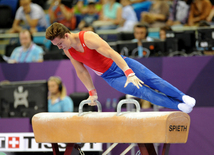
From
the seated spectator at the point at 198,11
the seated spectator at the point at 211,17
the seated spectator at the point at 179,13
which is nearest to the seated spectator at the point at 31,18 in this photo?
the seated spectator at the point at 179,13

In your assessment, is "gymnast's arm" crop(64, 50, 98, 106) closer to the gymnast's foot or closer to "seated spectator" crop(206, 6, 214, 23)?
the gymnast's foot

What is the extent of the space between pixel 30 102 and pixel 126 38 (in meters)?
2.98

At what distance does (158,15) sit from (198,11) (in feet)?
3.17

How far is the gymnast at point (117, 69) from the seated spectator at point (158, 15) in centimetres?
419

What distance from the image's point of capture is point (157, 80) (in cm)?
335

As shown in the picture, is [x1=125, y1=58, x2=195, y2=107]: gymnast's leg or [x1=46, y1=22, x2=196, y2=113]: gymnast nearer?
[x1=46, y1=22, x2=196, y2=113]: gymnast

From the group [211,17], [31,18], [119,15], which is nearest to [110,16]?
[119,15]

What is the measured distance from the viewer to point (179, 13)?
735cm

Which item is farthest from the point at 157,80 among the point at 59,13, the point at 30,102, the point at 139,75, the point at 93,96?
the point at 59,13

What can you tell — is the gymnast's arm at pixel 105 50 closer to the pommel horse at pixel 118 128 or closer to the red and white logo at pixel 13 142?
the pommel horse at pixel 118 128

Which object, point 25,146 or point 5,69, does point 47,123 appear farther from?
point 5,69

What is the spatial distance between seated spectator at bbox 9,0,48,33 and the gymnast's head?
503 cm

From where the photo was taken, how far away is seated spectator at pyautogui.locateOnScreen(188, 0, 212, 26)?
23.4ft

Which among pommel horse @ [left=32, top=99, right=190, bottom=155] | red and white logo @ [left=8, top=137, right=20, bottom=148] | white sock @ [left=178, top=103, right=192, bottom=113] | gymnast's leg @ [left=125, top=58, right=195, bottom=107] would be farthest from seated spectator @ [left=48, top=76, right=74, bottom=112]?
white sock @ [left=178, top=103, right=192, bottom=113]
